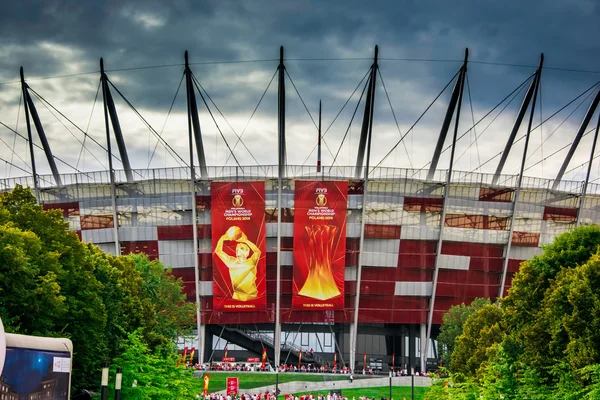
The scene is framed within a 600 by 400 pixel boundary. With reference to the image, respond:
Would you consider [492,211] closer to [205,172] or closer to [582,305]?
[205,172]

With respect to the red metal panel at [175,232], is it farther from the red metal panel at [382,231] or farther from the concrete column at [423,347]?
the concrete column at [423,347]

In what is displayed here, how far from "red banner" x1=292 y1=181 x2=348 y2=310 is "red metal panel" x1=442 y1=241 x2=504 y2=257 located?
14.6 m

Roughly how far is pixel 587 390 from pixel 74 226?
293ft

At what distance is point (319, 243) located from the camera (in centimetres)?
11900

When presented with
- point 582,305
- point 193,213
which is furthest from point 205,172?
point 582,305

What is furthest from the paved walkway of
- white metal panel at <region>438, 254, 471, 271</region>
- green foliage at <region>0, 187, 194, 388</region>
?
green foliage at <region>0, 187, 194, 388</region>

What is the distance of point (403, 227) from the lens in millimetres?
122750

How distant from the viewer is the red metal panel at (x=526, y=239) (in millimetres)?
125688

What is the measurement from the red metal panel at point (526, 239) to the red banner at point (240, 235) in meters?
33.2

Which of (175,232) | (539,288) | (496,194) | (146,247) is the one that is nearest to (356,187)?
(496,194)

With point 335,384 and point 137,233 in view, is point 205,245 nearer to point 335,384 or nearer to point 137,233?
point 137,233

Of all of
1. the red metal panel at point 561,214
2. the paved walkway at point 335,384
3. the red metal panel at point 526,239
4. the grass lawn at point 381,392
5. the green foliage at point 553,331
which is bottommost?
the grass lawn at point 381,392

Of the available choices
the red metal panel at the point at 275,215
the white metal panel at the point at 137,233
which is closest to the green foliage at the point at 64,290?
the red metal panel at the point at 275,215

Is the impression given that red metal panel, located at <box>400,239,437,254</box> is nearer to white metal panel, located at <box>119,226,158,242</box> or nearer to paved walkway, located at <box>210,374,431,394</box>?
paved walkway, located at <box>210,374,431,394</box>
